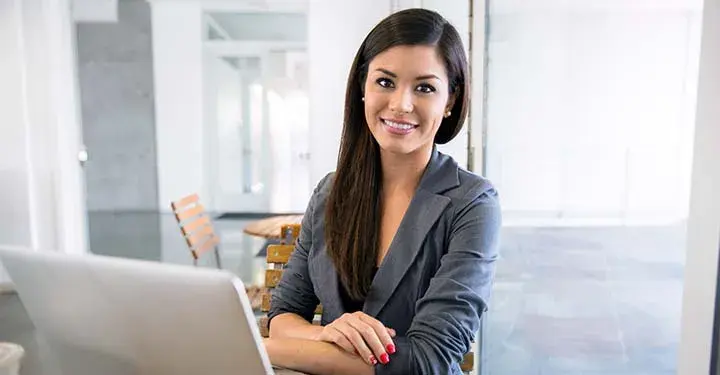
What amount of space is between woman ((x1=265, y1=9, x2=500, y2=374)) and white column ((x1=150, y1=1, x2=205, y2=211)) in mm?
5710

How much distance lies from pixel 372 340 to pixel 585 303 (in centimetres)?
259

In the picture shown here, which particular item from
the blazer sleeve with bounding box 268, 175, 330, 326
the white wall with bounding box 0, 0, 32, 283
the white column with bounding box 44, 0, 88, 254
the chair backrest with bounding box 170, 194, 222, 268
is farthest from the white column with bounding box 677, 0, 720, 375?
the white wall with bounding box 0, 0, 32, 283

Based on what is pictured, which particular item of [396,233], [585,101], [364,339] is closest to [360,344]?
[364,339]

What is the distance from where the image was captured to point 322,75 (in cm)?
292

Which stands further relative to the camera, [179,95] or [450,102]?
[179,95]

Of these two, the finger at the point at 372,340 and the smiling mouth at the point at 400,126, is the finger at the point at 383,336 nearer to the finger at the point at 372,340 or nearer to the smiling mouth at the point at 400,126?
the finger at the point at 372,340

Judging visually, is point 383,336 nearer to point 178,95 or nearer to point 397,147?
point 397,147

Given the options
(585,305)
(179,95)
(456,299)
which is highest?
(179,95)

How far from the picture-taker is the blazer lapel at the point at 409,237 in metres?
0.90

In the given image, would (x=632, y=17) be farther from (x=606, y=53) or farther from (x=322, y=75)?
(x=322, y=75)

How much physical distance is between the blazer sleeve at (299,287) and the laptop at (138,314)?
405 mm

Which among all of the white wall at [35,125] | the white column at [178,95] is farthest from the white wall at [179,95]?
the white wall at [35,125]

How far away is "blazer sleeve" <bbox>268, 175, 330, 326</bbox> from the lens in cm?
103

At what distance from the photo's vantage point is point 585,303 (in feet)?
9.75
